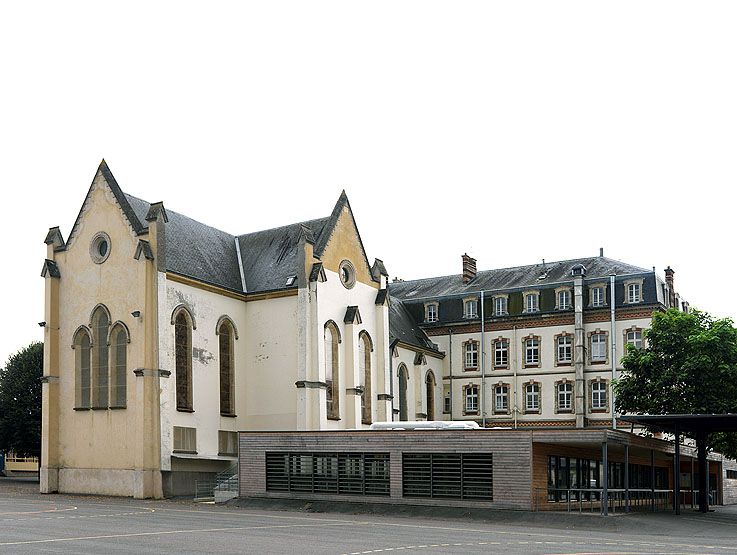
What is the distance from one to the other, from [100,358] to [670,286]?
39856mm

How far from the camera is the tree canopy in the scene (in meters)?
45.5

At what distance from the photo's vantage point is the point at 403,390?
66312 millimetres

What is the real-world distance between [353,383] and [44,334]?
17235mm

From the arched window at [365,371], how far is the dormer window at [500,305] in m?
14.4

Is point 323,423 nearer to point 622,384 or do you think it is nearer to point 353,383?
point 353,383

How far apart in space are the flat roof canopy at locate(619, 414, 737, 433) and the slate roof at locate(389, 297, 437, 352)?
85.2ft

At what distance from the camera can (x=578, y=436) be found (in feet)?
115

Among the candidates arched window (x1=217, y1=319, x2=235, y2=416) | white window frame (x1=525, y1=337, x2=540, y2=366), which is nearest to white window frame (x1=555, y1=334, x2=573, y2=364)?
white window frame (x1=525, y1=337, x2=540, y2=366)

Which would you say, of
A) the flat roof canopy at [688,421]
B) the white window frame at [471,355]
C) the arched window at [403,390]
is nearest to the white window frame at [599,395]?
the white window frame at [471,355]

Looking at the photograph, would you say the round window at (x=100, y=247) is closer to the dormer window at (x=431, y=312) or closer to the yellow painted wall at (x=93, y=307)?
the yellow painted wall at (x=93, y=307)

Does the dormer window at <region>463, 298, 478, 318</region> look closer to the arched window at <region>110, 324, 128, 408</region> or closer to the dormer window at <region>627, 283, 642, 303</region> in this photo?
the dormer window at <region>627, 283, 642, 303</region>

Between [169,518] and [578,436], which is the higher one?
[578,436]

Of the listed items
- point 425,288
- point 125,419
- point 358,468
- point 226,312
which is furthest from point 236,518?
point 425,288

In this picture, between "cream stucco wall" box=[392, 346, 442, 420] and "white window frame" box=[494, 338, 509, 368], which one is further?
"white window frame" box=[494, 338, 509, 368]
